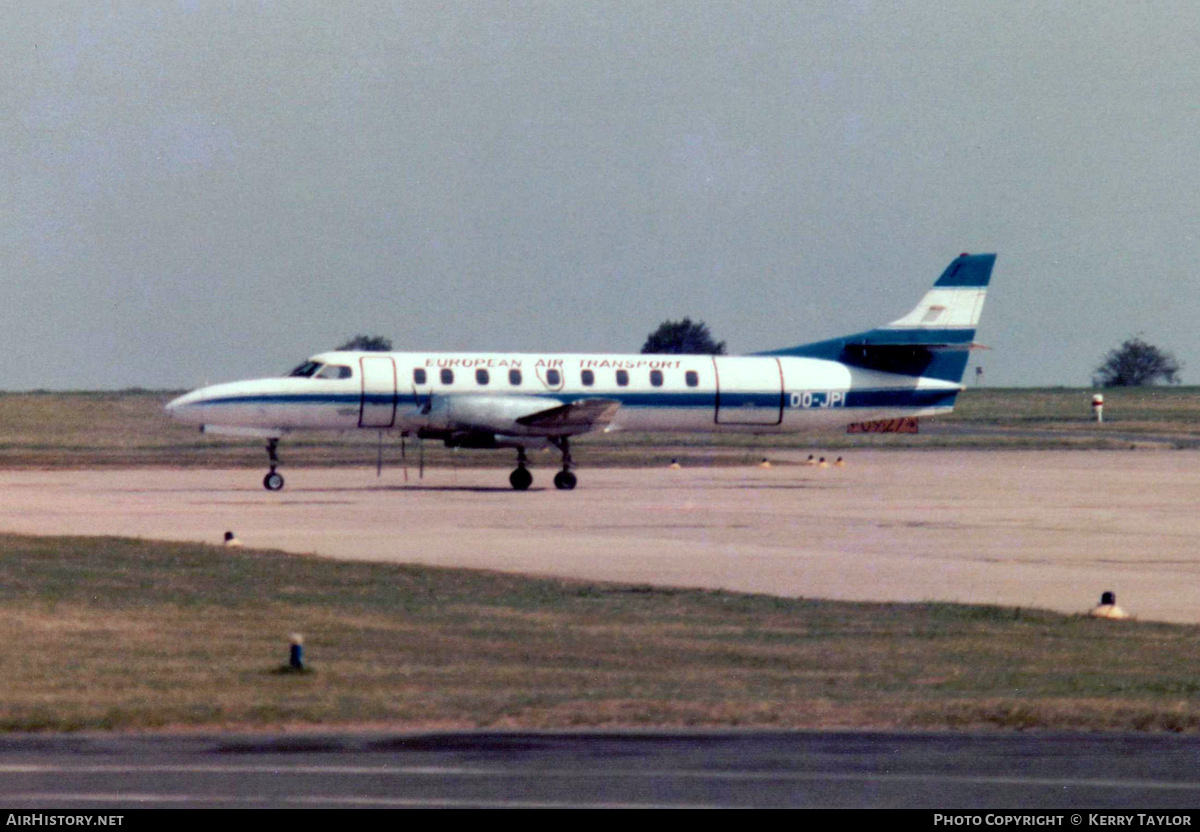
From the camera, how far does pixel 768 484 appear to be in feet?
132

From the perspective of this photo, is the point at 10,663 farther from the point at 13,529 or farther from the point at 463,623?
the point at 13,529

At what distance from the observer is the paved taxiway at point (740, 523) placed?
2023cm

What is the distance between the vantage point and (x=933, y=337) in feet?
139

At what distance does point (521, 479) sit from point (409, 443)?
1851cm

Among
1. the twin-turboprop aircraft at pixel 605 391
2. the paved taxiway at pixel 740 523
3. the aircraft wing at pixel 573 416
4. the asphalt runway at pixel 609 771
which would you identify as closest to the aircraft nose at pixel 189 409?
the twin-turboprop aircraft at pixel 605 391

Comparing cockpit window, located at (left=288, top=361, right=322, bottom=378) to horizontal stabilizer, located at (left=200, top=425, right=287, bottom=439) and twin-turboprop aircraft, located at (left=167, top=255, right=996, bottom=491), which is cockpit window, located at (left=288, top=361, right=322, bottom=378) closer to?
twin-turboprop aircraft, located at (left=167, top=255, right=996, bottom=491)

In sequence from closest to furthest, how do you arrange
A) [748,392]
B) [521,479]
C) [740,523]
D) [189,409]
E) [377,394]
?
[740,523] < [189,409] < [377,394] < [521,479] < [748,392]

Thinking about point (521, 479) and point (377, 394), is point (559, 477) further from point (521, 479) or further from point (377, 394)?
point (377, 394)

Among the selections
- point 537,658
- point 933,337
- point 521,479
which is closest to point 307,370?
point 521,479

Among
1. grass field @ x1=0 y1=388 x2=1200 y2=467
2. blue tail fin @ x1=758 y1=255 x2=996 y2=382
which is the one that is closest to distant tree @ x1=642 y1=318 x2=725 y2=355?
grass field @ x1=0 y1=388 x2=1200 y2=467

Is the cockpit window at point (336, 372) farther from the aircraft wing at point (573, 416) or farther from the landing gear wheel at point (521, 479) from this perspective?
the landing gear wheel at point (521, 479)

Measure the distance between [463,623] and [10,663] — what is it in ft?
13.8

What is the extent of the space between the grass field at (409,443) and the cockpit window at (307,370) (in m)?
1.78

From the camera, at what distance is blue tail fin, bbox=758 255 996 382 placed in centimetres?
4191
